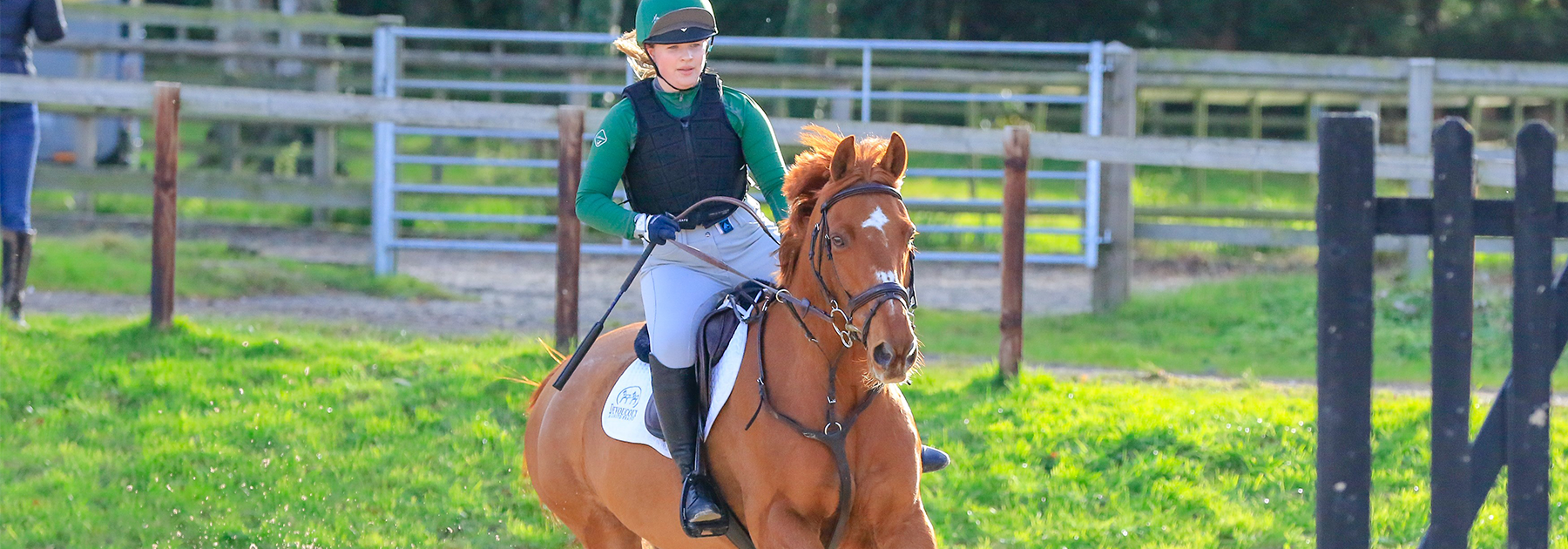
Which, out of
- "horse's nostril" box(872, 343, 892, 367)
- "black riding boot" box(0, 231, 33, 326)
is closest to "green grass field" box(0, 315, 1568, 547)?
"black riding boot" box(0, 231, 33, 326)

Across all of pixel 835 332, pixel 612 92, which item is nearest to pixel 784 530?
pixel 835 332

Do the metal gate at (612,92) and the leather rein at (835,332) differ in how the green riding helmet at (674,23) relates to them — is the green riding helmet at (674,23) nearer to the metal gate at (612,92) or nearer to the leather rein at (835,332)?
the leather rein at (835,332)

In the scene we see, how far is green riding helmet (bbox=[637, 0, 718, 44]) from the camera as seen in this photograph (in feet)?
14.2

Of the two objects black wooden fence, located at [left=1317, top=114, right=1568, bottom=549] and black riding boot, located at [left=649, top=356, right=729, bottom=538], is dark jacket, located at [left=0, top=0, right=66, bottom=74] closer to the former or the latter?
black riding boot, located at [left=649, top=356, right=729, bottom=538]

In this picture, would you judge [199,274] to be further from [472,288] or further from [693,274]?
[693,274]

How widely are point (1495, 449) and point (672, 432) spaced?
2134mm

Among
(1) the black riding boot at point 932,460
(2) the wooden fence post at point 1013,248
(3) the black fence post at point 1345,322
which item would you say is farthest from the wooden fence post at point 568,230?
(3) the black fence post at point 1345,322

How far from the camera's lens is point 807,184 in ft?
13.2

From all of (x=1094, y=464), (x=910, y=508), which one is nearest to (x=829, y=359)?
(x=910, y=508)

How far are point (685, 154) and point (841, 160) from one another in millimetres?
774

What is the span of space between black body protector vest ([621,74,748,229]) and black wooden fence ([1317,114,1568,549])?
6.29 feet

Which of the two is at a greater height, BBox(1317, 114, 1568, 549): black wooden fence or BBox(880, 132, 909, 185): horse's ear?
BBox(880, 132, 909, 185): horse's ear

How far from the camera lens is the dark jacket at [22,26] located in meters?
8.73

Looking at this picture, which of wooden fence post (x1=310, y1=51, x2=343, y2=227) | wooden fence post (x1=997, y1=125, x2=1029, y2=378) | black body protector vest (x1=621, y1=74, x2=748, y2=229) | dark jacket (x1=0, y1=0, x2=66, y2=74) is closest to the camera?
black body protector vest (x1=621, y1=74, x2=748, y2=229)
